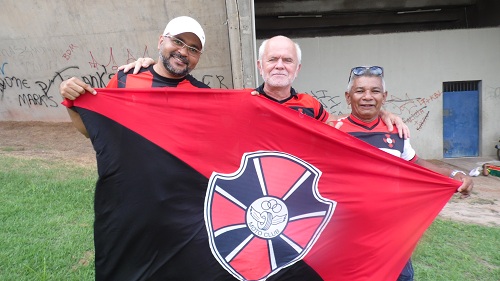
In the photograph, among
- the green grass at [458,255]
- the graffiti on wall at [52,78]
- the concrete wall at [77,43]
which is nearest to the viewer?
the green grass at [458,255]

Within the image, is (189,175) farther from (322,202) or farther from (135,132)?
(322,202)

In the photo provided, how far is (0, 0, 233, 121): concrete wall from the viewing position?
11.0 m

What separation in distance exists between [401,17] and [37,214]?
16605 mm

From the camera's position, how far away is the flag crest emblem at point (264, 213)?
247cm

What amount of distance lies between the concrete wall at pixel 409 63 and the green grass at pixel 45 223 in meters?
9.02

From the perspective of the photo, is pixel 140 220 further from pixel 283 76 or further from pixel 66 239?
pixel 66 239

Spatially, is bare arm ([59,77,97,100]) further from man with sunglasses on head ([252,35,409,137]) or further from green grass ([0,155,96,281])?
green grass ([0,155,96,281])

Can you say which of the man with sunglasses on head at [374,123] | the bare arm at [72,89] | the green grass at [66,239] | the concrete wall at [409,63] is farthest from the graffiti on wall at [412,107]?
the bare arm at [72,89]

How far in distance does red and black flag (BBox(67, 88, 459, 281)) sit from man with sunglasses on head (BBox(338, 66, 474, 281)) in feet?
0.31

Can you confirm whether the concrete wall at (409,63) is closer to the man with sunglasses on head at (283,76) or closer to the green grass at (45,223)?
the green grass at (45,223)

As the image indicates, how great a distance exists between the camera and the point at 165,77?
280cm

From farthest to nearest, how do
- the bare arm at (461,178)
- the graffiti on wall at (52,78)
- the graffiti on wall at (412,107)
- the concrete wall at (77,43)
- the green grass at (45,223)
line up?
the graffiti on wall at (412,107) < the graffiti on wall at (52,78) < the concrete wall at (77,43) < the green grass at (45,223) < the bare arm at (461,178)

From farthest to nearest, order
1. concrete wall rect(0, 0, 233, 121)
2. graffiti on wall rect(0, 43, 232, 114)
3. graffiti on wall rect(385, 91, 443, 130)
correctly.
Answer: graffiti on wall rect(385, 91, 443, 130)
graffiti on wall rect(0, 43, 232, 114)
concrete wall rect(0, 0, 233, 121)

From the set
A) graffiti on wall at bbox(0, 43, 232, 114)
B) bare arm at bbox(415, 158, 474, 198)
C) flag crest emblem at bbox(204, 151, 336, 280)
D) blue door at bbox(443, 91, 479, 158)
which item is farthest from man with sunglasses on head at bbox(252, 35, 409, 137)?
blue door at bbox(443, 91, 479, 158)
